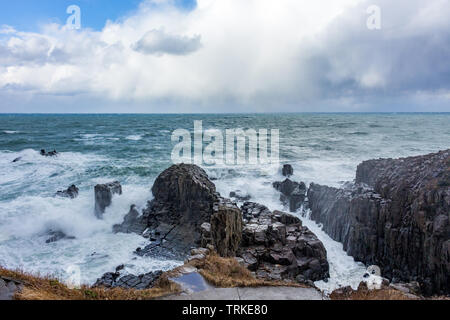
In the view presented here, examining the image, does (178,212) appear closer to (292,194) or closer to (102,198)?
(102,198)

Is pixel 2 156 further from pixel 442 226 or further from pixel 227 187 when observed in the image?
pixel 442 226

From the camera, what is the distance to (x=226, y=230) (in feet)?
55.2

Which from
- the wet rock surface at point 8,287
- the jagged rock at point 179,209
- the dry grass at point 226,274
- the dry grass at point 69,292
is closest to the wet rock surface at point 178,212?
the jagged rock at point 179,209

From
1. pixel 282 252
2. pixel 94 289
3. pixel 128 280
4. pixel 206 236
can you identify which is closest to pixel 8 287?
pixel 94 289

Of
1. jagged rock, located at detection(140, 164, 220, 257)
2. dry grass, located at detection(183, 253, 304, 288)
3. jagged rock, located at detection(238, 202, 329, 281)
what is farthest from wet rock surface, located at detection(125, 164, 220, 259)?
dry grass, located at detection(183, 253, 304, 288)

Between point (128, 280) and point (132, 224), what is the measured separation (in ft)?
29.8

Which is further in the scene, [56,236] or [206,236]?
[56,236]

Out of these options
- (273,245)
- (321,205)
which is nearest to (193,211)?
(273,245)

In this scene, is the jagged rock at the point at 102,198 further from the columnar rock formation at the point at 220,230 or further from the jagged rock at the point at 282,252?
the jagged rock at the point at 282,252

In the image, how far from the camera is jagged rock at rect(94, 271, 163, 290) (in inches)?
607

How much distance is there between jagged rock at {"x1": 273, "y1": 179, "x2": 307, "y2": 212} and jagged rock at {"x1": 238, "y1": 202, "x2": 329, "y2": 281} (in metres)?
7.46
